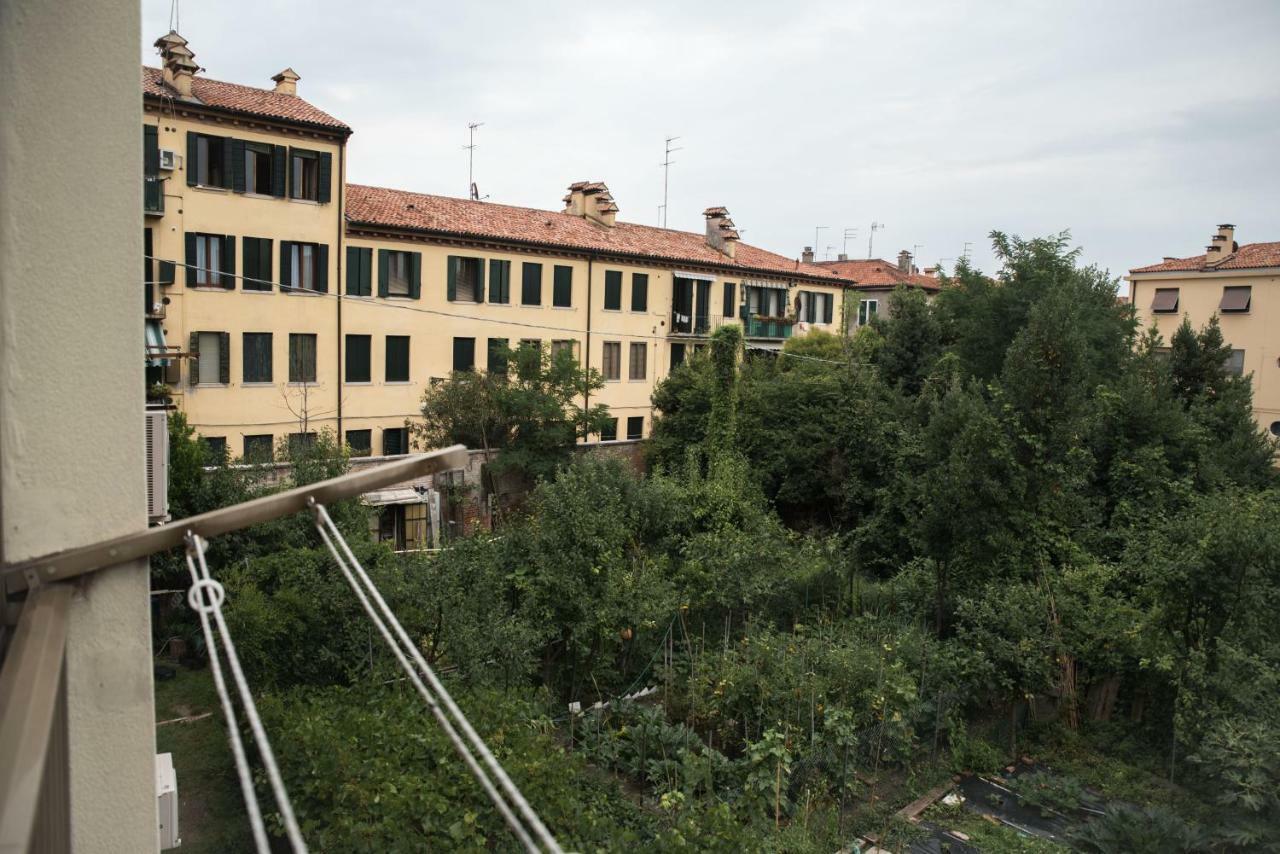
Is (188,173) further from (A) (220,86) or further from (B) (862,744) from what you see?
(B) (862,744)

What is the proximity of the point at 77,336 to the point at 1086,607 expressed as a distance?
15620 mm

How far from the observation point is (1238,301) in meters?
37.5

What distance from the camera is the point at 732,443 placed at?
2758 cm

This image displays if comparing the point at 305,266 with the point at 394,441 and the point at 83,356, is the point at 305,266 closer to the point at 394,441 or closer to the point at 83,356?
the point at 394,441

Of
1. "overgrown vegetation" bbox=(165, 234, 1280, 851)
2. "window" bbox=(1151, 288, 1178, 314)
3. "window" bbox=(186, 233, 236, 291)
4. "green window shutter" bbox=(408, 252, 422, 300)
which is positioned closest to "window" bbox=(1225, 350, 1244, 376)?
"window" bbox=(1151, 288, 1178, 314)

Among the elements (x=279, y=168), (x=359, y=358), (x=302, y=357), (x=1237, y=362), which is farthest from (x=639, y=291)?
(x=1237, y=362)

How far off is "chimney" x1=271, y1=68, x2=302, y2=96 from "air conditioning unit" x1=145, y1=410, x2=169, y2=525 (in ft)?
68.4

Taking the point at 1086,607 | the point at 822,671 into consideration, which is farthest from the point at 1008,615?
the point at 822,671

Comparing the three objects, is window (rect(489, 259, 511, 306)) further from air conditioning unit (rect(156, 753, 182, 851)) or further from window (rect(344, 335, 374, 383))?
air conditioning unit (rect(156, 753, 182, 851))

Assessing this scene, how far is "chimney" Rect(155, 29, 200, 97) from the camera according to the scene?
852 inches

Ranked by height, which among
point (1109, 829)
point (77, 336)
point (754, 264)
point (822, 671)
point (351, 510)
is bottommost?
point (1109, 829)

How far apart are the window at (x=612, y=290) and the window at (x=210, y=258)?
12.3 m

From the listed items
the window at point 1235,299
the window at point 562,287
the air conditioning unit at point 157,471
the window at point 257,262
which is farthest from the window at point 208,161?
the window at point 1235,299

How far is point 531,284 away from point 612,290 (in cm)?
341
